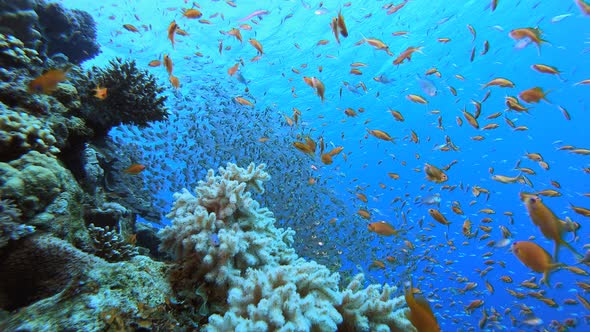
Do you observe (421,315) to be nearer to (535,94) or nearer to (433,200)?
(535,94)

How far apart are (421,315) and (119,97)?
6.47 m

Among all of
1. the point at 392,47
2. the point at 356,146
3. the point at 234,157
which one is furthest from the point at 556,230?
the point at 356,146

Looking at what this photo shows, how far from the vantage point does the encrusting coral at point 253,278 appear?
2166 mm

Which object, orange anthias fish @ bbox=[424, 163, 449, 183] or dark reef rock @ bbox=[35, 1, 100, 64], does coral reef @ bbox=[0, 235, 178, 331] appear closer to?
orange anthias fish @ bbox=[424, 163, 449, 183]

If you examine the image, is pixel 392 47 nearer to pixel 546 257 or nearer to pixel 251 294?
pixel 546 257

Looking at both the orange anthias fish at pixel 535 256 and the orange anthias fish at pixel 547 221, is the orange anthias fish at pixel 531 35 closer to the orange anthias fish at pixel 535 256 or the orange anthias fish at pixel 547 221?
the orange anthias fish at pixel 547 221

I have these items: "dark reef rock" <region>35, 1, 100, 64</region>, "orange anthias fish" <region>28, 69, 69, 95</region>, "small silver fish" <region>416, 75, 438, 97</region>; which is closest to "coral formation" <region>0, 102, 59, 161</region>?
"orange anthias fish" <region>28, 69, 69, 95</region>

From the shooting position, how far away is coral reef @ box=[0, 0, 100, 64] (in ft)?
20.8

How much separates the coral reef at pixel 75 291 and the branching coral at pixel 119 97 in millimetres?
3529

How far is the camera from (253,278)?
98.7 inches

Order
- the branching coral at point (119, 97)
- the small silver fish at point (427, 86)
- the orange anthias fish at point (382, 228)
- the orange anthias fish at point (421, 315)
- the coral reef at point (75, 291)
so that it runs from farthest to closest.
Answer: the small silver fish at point (427, 86)
the branching coral at point (119, 97)
the orange anthias fish at point (382, 228)
the orange anthias fish at point (421, 315)
the coral reef at point (75, 291)

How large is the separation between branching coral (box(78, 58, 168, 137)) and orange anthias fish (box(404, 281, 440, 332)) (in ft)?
20.4

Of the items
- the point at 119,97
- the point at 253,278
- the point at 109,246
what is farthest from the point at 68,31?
the point at 253,278

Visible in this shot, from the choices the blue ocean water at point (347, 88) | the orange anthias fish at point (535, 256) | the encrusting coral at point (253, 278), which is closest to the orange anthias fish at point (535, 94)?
the blue ocean water at point (347, 88)
